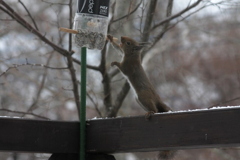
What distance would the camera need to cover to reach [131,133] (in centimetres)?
266

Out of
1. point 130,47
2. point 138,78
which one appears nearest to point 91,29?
point 138,78

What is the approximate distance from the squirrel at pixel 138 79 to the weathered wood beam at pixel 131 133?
31cm

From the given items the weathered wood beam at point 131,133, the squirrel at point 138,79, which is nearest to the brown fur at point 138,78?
the squirrel at point 138,79

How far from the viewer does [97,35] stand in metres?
3.62

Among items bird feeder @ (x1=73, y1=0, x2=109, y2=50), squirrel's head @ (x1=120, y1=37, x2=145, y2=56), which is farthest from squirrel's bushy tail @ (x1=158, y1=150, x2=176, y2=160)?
→ squirrel's head @ (x1=120, y1=37, x2=145, y2=56)

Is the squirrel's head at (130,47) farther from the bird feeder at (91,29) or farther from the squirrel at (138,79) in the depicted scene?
the bird feeder at (91,29)

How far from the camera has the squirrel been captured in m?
3.43

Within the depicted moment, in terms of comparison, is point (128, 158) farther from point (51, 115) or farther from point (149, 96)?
point (149, 96)

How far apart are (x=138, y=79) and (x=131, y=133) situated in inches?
44.0

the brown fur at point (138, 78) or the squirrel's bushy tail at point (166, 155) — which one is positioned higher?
the brown fur at point (138, 78)

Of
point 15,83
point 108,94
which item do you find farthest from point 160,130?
point 15,83

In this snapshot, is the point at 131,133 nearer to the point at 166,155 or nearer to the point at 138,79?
the point at 166,155

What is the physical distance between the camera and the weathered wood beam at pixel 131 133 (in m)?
2.31

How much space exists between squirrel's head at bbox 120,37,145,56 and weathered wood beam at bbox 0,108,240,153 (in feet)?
4.50
